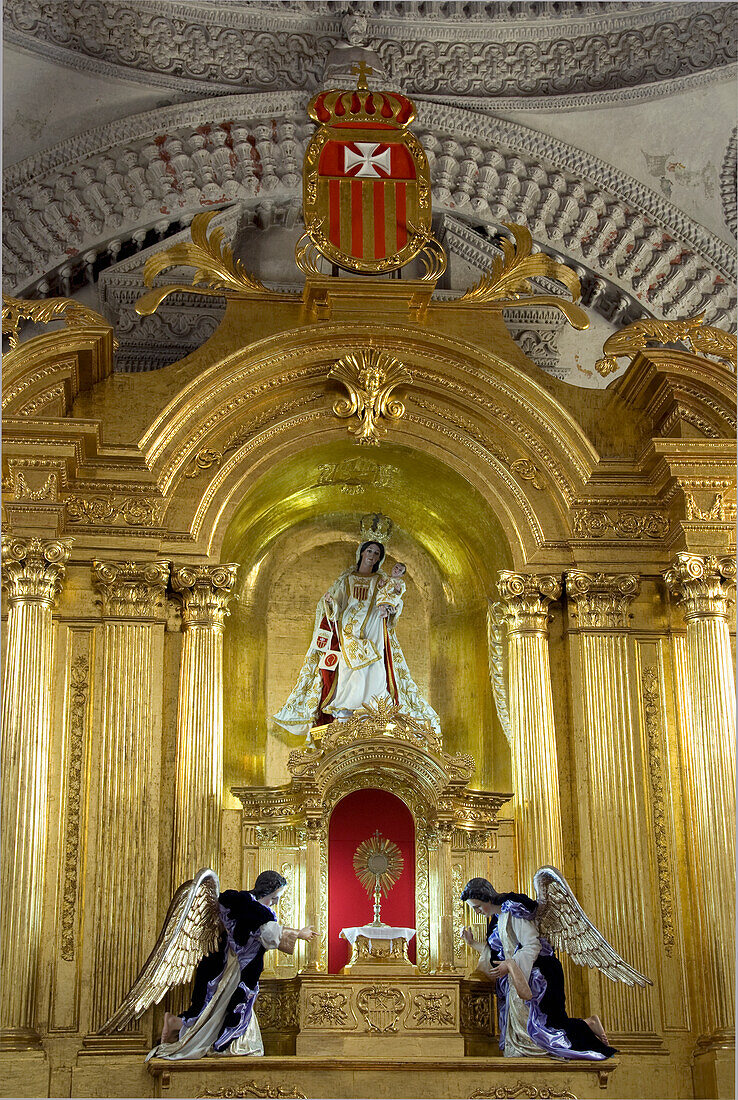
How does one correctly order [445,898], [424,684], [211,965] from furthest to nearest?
[424,684]
[445,898]
[211,965]

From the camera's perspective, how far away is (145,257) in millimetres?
13672

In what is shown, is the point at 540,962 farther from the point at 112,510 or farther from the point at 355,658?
the point at 112,510

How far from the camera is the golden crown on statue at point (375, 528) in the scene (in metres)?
12.9

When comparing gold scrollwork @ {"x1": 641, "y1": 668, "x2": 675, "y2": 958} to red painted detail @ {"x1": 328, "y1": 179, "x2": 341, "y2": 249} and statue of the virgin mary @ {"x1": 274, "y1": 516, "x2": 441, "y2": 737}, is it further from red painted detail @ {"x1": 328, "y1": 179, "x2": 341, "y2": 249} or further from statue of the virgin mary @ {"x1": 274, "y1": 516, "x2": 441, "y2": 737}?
red painted detail @ {"x1": 328, "y1": 179, "x2": 341, "y2": 249}

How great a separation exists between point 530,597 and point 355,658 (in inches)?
54.7

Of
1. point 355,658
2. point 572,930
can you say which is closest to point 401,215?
point 355,658

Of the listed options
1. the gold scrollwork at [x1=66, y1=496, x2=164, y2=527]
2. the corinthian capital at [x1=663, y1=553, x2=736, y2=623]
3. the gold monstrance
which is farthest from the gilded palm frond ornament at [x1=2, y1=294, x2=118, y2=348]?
the corinthian capital at [x1=663, y1=553, x2=736, y2=623]

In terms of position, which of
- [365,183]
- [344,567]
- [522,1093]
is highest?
→ [365,183]

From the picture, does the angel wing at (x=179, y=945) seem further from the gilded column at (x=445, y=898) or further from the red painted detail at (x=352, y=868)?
the gilded column at (x=445, y=898)

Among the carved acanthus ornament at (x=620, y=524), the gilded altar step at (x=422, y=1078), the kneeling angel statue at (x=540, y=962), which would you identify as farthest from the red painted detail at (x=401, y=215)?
the gilded altar step at (x=422, y=1078)

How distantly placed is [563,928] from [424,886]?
117 cm

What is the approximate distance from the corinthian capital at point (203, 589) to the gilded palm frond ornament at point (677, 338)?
316 cm

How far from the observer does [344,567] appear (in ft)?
42.8

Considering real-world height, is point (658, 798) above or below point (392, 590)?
below
